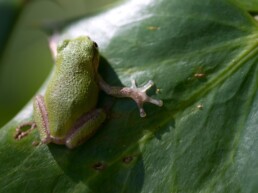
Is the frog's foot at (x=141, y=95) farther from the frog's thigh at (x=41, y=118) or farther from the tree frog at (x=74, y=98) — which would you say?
the frog's thigh at (x=41, y=118)

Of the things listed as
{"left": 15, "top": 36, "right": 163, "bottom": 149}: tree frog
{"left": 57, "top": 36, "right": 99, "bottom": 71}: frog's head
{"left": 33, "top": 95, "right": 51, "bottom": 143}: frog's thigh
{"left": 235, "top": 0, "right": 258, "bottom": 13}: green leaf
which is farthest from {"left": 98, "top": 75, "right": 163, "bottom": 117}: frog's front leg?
{"left": 235, "top": 0, "right": 258, "bottom": 13}: green leaf

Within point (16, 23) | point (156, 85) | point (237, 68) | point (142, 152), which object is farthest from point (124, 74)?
point (16, 23)

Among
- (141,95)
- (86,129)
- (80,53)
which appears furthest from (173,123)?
(80,53)

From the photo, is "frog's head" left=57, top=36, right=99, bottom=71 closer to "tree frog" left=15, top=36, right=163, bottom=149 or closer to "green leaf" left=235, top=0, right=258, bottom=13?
"tree frog" left=15, top=36, right=163, bottom=149

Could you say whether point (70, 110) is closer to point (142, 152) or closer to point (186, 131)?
point (142, 152)

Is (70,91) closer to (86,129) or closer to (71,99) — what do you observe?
(71,99)

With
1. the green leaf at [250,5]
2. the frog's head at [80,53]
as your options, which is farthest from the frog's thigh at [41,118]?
the green leaf at [250,5]
